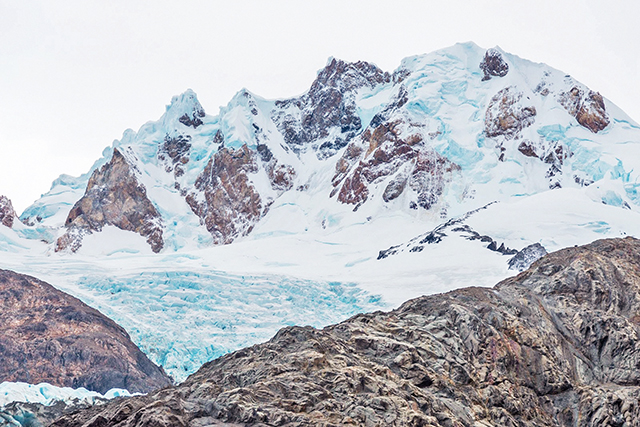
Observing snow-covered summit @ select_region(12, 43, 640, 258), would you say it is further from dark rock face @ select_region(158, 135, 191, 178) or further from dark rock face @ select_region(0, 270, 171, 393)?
dark rock face @ select_region(0, 270, 171, 393)

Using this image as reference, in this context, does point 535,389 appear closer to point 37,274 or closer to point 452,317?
point 452,317

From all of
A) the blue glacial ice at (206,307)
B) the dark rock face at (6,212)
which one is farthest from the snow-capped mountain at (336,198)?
the dark rock face at (6,212)

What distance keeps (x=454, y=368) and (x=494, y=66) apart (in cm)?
6966

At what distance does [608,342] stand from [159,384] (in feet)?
77.8

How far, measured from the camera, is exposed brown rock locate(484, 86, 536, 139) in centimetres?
7250

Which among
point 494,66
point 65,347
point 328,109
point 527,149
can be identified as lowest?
point 65,347

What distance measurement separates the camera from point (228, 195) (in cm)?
8600

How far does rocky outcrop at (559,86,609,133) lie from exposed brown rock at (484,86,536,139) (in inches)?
164

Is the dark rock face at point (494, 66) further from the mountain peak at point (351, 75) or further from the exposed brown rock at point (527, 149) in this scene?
the mountain peak at point (351, 75)

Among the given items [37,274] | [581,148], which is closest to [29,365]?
[37,274]

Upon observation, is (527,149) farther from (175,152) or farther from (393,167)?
(175,152)

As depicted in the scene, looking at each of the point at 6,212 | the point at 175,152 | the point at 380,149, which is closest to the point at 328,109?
the point at 380,149

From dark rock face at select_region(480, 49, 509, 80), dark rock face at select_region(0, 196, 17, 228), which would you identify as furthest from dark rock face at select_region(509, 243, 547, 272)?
dark rock face at select_region(0, 196, 17, 228)

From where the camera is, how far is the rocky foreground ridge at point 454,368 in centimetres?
1261
